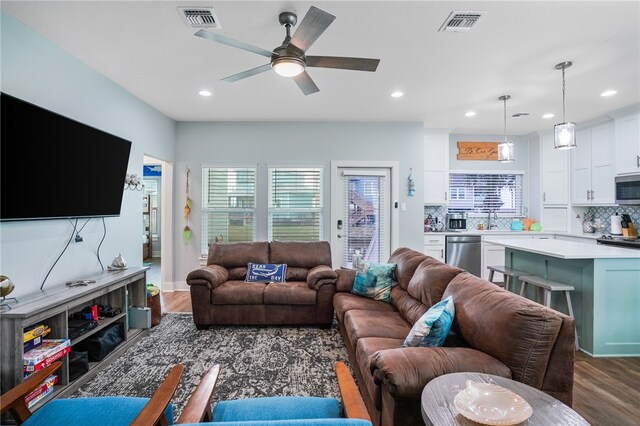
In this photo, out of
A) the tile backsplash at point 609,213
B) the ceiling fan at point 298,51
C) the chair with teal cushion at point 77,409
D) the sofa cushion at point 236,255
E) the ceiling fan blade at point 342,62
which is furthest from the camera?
the tile backsplash at point 609,213

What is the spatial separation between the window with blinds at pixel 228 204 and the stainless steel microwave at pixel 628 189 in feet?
18.0

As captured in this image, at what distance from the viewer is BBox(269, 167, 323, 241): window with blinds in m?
5.07

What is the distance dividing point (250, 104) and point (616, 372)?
4.72m

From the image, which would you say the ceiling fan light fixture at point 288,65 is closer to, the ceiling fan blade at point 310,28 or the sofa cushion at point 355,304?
the ceiling fan blade at point 310,28

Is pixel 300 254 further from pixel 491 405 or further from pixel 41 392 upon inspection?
pixel 491 405

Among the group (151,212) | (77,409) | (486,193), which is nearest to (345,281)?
(77,409)

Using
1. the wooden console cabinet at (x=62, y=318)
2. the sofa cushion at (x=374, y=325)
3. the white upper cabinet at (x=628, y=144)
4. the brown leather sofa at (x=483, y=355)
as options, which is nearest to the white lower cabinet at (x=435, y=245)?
the white upper cabinet at (x=628, y=144)

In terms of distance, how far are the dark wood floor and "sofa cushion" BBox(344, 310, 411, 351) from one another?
125 cm

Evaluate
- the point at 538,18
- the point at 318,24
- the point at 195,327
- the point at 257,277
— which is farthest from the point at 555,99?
the point at 195,327

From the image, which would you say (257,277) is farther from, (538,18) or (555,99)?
(555,99)

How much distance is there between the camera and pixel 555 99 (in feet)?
13.1

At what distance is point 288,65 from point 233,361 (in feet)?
8.17

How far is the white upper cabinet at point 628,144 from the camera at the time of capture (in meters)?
4.21

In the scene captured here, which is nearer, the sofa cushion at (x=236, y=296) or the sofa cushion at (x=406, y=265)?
the sofa cushion at (x=406, y=265)
